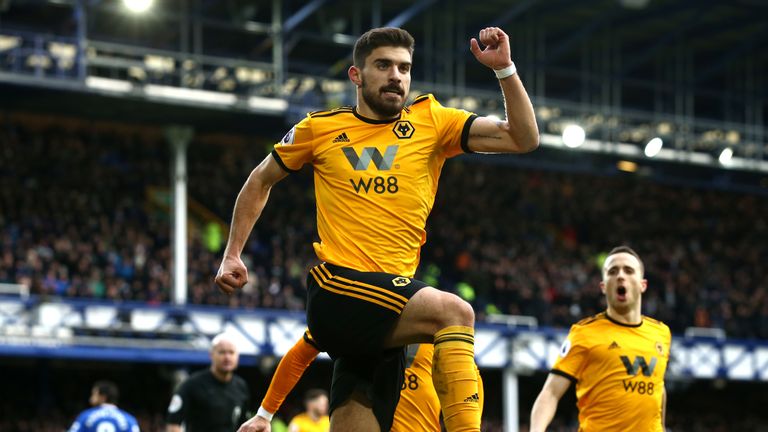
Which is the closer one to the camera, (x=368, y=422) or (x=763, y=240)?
(x=368, y=422)

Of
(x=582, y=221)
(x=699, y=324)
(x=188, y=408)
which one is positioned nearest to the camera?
(x=188, y=408)

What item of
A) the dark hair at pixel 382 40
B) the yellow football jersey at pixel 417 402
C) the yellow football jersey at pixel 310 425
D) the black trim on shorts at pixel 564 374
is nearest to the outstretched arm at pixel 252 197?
the dark hair at pixel 382 40

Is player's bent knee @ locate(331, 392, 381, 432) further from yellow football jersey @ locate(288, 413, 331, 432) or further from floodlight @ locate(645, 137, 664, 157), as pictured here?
floodlight @ locate(645, 137, 664, 157)

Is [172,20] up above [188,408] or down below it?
above

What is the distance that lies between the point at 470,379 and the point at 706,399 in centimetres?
3326

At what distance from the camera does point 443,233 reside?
111 ft

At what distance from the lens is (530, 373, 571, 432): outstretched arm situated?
898 centimetres

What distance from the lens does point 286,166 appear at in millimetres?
6762

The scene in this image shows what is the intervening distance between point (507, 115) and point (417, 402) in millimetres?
2437

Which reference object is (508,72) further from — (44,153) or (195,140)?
(195,140)

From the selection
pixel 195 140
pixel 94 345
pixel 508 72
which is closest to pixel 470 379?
pixel 508 72

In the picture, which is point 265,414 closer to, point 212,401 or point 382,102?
point 382,102

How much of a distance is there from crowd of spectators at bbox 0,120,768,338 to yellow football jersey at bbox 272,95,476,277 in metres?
19.9

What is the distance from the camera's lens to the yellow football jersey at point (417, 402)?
817 cm
